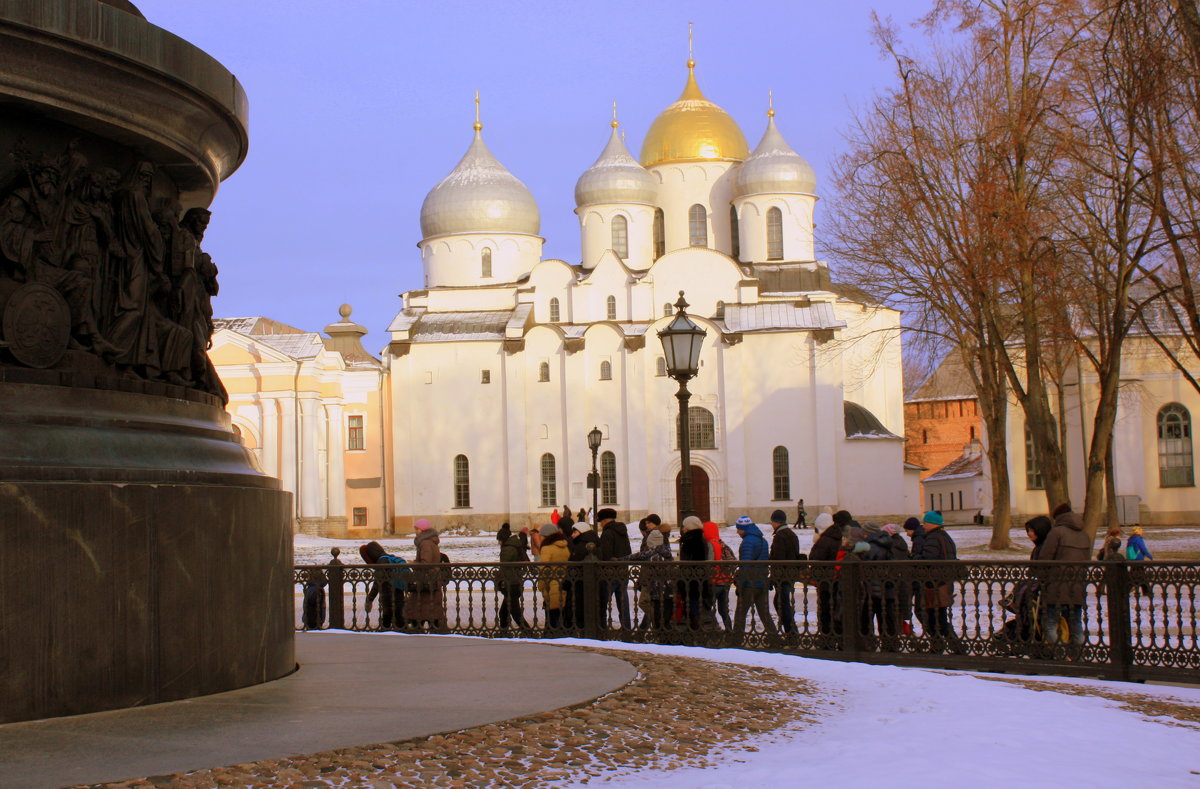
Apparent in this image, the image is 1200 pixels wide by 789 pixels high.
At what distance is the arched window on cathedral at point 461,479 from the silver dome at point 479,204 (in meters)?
9.85

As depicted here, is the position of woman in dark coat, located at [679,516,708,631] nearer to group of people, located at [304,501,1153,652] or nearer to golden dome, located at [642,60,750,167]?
group of people, located at [304,501,1153,652]

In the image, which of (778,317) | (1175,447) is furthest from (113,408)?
(778,317)

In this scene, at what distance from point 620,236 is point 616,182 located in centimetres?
217

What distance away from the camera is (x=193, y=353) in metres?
6.88

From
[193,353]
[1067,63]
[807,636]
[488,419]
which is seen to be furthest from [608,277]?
[193,353]

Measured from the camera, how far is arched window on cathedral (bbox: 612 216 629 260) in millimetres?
57281

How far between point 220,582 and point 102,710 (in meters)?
0.80

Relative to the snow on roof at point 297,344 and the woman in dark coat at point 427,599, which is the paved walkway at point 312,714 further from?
the snow on roof at point 297,344

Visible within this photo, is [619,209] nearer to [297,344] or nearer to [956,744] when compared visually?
[297,344]

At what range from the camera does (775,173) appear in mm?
55781

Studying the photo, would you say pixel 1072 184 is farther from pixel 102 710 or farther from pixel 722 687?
pixel 102 710

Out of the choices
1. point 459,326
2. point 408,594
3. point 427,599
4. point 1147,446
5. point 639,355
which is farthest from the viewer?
point 459,326

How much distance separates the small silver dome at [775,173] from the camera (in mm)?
55781

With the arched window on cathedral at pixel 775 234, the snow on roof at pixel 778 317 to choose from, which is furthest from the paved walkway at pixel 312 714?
the arched window on cathedral at pixel 775 234
